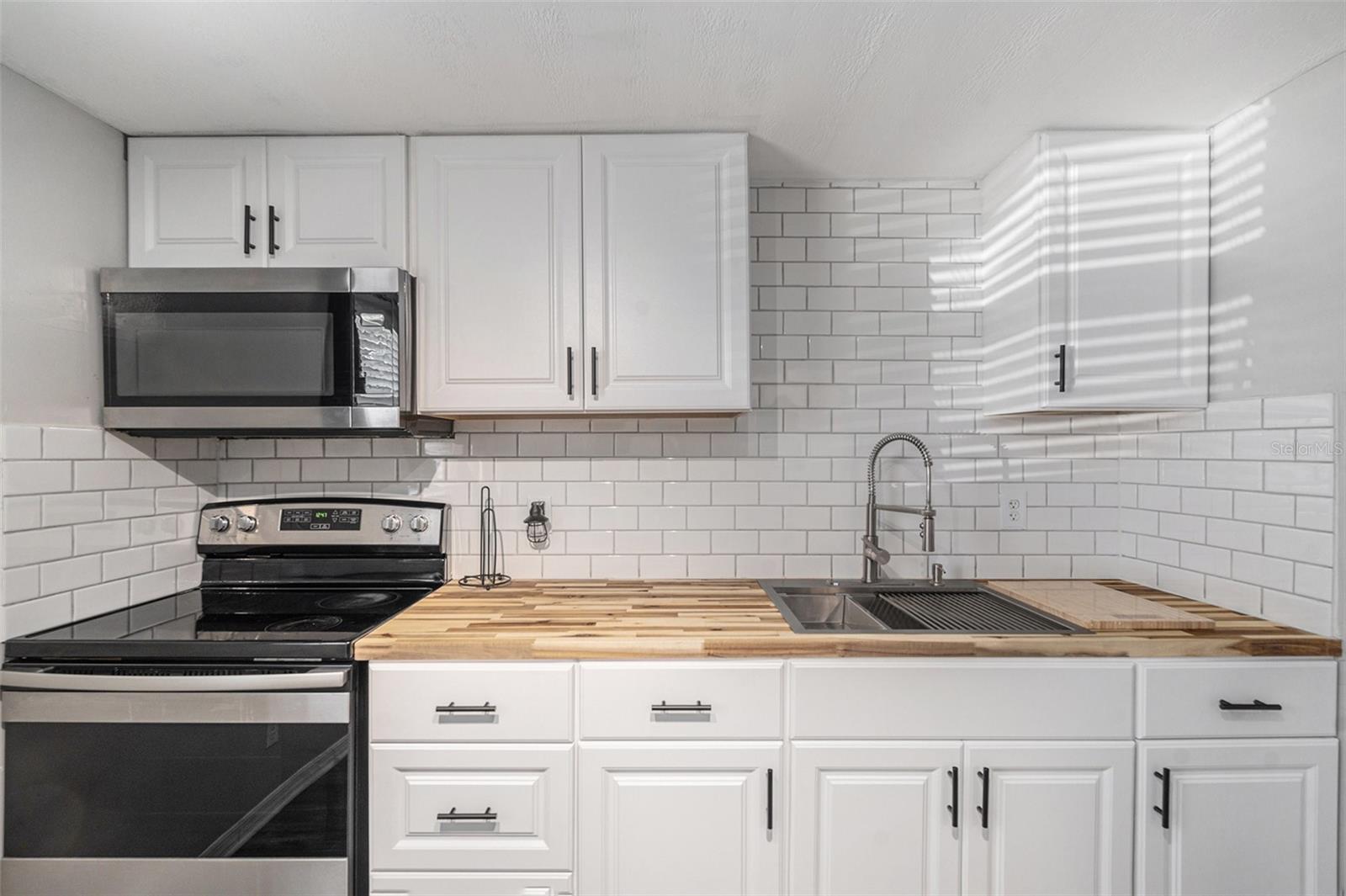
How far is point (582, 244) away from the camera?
6.52ft

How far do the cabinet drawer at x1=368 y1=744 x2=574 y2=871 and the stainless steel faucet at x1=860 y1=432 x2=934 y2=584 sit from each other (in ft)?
3.49

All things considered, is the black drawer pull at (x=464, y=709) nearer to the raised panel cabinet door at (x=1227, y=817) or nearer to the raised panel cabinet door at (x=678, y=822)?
the raised panel cabinet door at (x=678, y=822)

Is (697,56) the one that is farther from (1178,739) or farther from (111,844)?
(111,844)

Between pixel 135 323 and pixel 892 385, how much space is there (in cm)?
218

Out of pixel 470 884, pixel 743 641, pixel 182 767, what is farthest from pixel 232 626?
pixel 743 641

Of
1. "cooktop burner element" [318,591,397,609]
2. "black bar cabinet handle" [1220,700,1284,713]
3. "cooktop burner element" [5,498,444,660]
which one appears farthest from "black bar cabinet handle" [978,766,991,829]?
"cooktop burner element" [318,591,397,609]

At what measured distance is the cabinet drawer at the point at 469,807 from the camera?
1.64 meters

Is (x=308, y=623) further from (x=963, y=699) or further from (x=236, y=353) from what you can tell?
(x=963, y=699)

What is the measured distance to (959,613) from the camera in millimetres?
1985

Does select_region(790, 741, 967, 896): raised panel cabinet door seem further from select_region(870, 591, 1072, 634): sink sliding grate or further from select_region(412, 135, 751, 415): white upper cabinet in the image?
select_region(412, 135, 751, 415): white upper cabinet

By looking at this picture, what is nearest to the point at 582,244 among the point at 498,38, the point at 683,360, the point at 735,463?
the point at 683,360

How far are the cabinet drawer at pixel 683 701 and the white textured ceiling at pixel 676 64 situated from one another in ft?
4.54

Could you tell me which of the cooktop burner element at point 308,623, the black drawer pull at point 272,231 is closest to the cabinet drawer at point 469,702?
the cooktop burner element at point 308,623

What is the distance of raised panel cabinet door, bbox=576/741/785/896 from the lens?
5.40 feet
